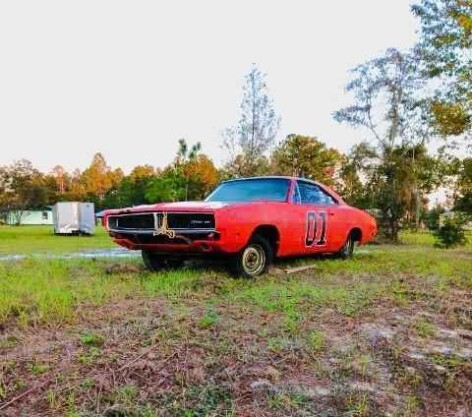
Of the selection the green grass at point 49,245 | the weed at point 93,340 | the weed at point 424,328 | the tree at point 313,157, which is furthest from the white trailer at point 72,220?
the weed at point 424,328

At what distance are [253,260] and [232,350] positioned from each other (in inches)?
116

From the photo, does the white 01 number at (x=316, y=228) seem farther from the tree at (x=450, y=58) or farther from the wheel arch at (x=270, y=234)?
the tree at (x=450, y=58)

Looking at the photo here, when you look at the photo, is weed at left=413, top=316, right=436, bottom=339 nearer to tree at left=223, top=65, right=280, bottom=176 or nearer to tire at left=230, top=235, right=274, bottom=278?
tire at left=230, top=235, right=274, bottom=278

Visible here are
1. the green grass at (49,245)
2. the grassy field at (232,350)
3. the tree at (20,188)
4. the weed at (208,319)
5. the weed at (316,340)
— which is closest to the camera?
the grassy field at (232,350)

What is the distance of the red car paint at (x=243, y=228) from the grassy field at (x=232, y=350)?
1.90 ft

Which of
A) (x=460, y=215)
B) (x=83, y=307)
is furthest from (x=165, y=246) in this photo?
(x=460, y=215)

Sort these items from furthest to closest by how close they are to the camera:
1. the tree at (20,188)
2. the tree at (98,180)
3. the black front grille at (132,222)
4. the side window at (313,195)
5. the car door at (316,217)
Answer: the tree at (98,180)
the tree at (20,188)
the side window at (313,195)
the car door at (316,217)
the black front grille at (132,222)

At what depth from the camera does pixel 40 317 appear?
3.83 m

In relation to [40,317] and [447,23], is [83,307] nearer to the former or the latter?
[40,317]

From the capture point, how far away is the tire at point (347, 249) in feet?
27.6

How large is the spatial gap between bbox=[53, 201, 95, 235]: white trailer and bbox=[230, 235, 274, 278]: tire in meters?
24.0

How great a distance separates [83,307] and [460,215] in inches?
467

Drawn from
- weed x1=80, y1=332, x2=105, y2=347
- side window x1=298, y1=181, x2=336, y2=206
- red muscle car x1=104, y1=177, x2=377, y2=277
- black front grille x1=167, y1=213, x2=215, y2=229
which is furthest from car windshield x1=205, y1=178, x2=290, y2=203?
weed x1=80, y1=332, x2=105, y2=347

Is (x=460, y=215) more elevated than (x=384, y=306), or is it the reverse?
(x=460, y=215)
